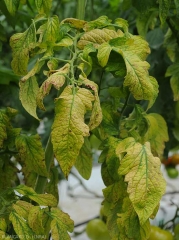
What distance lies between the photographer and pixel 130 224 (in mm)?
661

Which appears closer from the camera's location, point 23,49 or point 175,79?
point 23,49

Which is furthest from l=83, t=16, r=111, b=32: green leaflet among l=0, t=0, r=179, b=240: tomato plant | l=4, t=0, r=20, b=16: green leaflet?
l=4, t=0, r=20, b=16: green leaflet

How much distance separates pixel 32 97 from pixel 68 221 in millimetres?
163

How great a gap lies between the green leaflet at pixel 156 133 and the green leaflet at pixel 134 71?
0.15 meters

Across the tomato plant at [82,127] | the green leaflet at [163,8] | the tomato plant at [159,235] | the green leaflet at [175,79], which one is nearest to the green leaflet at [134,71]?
the tomato plant at [82,127]

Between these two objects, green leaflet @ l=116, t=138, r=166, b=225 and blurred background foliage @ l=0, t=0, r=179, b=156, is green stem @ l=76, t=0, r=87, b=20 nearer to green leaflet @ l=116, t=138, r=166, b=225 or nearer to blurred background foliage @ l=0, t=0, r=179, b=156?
blurred background foliage @ l=0, t=0, r=179, b=156

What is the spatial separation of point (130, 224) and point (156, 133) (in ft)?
0.68

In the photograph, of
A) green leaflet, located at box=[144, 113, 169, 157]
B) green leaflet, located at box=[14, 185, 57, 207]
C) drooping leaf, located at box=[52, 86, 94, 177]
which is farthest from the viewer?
green leaflet, located at box=[144, 113, 169, 157]

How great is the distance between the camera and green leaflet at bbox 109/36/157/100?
0.64m

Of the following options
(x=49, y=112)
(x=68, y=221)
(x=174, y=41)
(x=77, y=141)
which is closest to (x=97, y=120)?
(x=77, y=141)

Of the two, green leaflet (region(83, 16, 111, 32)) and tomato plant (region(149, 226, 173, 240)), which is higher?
green leaflet (region(83, 16, 111, 32))

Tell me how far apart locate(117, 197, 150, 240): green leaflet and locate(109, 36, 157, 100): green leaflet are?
132mm

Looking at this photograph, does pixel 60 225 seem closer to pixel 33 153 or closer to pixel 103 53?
pixel 33 153

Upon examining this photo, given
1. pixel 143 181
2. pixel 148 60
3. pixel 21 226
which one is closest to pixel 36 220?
pixel 21 226
